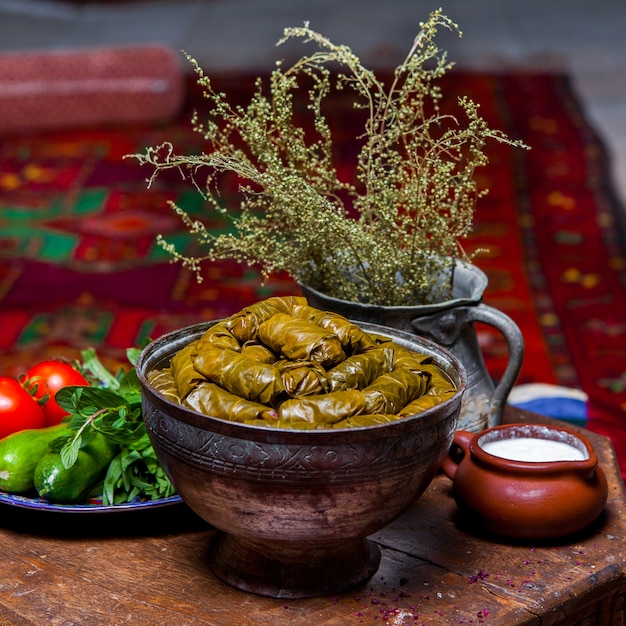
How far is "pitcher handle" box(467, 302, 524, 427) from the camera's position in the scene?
4.34 ft

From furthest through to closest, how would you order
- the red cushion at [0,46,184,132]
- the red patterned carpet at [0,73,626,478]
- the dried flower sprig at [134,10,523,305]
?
1. the red cushion at [0,46,184,132]
2. the red patterned carpet at [0,73,626,478]
3. the dried flower sprig at [134,10,523,305]

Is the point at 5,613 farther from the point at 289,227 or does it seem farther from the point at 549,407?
the point at 549,407

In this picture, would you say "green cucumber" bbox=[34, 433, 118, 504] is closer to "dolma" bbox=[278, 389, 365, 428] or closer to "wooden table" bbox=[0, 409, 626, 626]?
"wooden table" bbox=[0, 409, 626, 626]

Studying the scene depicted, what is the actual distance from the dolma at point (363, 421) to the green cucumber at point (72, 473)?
14.7 inches

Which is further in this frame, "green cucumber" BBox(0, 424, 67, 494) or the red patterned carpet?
the red patterned carpet

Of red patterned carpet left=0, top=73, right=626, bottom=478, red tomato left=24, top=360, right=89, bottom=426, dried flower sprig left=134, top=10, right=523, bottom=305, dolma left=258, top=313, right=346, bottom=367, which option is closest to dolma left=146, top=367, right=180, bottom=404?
dolma left=258, top=313, right=346, bottom=367

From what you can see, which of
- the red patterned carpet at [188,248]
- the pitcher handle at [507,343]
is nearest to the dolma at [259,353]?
the pitcher handle at [507,343]

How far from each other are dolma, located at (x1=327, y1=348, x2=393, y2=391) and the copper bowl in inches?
3.3

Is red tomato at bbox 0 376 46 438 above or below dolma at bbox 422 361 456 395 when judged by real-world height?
below

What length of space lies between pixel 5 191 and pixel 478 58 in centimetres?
428

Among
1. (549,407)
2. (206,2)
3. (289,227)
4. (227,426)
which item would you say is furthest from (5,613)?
(206,2)

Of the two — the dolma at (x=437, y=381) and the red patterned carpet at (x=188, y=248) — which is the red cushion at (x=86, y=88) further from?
the dolma at (x=437, y=381)

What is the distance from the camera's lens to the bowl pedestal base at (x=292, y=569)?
1065 mm

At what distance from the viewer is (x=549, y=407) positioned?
192 centimetres
